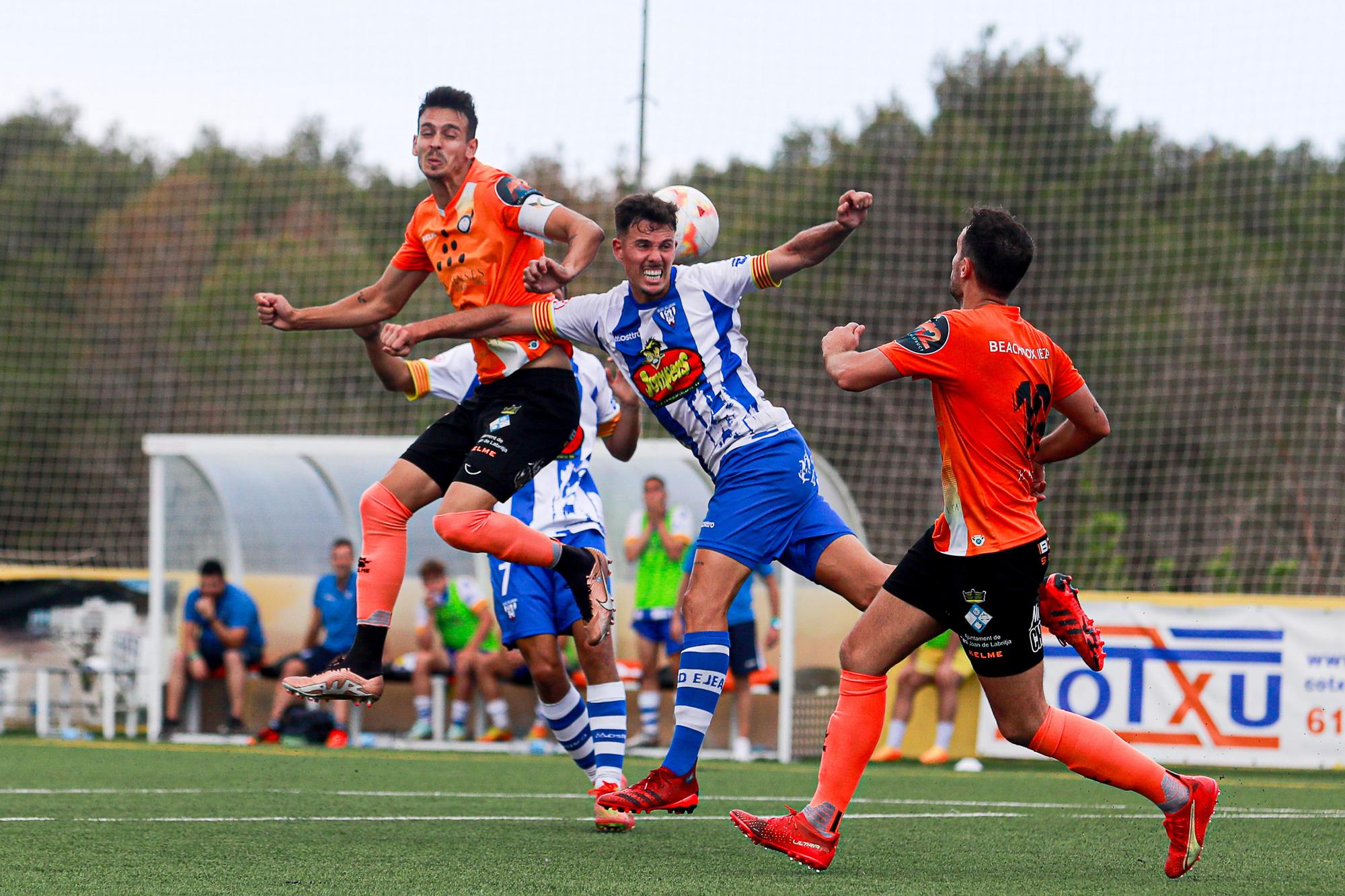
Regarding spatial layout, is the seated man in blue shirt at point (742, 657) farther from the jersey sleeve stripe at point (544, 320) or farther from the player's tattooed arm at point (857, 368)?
the player's tattooed arm at point (857, 368)

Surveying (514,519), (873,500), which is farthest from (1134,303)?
(514,519)

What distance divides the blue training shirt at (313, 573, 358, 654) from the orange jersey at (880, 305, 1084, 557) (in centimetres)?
902

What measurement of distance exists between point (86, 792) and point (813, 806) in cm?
435

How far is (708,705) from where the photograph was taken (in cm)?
604

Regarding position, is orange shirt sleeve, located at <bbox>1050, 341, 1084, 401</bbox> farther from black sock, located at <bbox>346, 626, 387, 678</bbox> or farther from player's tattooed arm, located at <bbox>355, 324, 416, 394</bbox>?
player's tattooed arm, located at <bbox>355, 324, 416, 394</bbox>

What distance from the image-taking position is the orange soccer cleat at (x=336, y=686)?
20.2 feet

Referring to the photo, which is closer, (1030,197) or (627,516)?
(627,516)

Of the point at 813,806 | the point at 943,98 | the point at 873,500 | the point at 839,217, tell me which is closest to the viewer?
the point at 813,806

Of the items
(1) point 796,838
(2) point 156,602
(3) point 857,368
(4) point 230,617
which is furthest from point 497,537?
(2) point 156,602

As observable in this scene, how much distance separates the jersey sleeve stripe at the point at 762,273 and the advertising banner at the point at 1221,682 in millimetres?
6417

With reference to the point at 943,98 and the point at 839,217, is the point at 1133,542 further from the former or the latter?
the point at 839,217

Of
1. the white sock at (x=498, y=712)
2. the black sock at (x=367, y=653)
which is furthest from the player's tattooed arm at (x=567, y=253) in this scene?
the white sock at (x=498, y=712)

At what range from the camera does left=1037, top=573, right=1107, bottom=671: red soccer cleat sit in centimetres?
525

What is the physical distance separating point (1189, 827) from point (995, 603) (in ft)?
3.16
